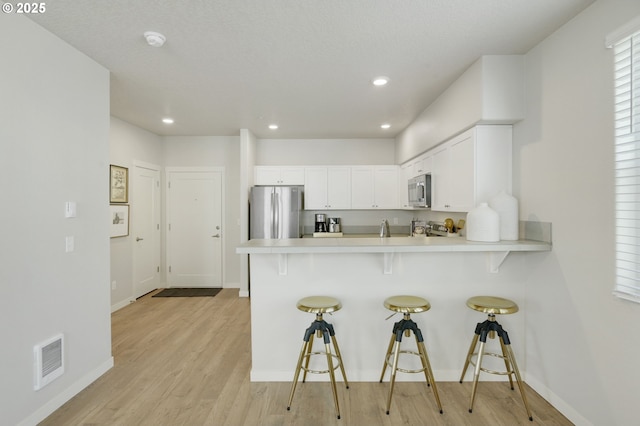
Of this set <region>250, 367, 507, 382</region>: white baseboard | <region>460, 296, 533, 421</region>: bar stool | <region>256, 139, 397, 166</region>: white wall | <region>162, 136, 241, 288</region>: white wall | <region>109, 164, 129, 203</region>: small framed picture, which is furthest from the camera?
<region>256, 139, 397, 166</region>: white wall

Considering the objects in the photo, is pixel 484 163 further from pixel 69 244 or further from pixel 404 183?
pixel 69 244

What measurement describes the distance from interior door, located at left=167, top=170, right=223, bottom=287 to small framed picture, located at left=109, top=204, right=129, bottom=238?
0.92m

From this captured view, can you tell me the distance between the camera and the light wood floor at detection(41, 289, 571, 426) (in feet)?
6.98

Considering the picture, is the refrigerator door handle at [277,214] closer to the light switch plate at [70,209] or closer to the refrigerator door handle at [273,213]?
the refrigerator door handle at [273,213]

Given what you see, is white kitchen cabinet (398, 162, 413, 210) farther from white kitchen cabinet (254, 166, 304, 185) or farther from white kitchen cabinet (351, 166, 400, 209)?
white kitchen cabinet (254, 166, 304, 185)

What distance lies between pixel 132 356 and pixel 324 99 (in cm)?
321

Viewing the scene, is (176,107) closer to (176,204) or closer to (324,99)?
(324,99)

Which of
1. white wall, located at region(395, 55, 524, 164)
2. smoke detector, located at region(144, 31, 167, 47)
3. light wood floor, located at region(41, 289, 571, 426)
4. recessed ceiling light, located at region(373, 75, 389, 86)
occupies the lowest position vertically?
light wood floor, located at region(41, 289, 571, 426)

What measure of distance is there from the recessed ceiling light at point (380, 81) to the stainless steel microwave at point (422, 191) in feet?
4.30

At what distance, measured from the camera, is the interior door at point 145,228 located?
4902 mm

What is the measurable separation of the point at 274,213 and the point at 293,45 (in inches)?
112

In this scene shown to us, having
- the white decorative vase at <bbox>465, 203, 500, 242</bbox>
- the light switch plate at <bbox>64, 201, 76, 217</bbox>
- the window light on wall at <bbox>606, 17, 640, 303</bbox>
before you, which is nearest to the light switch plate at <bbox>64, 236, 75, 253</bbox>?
the light switch plate at <bbox>64, 201, 76, 217</bbox>

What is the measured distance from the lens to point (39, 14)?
2.04 meters

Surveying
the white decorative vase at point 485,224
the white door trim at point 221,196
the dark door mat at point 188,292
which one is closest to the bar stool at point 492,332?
the white decorative vase at point 485,224
